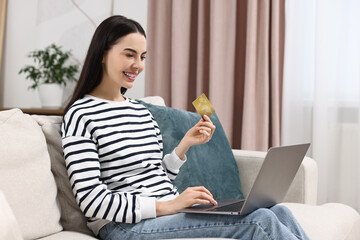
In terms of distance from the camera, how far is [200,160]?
1.96m

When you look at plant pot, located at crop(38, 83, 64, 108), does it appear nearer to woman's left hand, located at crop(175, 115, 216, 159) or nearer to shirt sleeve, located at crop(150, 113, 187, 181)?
shirt sleeve, located at crop(150, 113, 187, 181)

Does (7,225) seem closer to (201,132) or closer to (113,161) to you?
(113,161)

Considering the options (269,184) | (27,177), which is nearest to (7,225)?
(27,177)

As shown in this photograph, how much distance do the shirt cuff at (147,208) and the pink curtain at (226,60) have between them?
160cm

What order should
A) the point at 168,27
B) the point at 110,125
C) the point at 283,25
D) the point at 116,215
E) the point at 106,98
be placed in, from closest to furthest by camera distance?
the point at 116,215 < the point at 110,125 < the point at 106,98 < the point at 283,25 < the point at 168,27

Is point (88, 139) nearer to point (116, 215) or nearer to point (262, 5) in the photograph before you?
point (116, 215)

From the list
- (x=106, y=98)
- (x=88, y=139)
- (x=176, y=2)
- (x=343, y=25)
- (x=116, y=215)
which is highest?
(x=176, y=2)

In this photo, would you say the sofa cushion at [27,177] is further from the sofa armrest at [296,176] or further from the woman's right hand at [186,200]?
the sofa armrest at [296,176]

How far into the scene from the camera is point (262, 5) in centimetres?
288

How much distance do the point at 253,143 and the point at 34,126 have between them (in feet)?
5.68

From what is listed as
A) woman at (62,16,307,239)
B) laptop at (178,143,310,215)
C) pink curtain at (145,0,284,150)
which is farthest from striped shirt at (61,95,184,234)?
pink curtain at (145,0,284,150)

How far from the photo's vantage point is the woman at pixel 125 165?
1.29 metres

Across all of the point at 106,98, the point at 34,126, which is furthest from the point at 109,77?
the point at 34,126

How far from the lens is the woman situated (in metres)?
1.29
